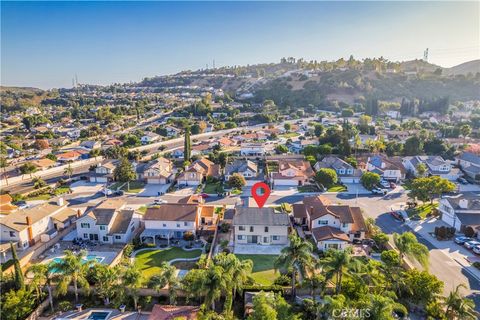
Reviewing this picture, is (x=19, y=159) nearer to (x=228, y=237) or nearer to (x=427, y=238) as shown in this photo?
(x=228, y=237)

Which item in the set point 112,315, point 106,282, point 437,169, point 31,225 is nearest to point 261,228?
point 106,282

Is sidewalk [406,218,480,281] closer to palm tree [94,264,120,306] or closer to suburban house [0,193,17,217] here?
palm tree [94,264,120,306]

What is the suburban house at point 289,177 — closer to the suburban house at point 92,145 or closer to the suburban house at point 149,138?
the suburban house at point 149,138

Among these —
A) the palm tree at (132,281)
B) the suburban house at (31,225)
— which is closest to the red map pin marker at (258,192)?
the palm tree at (132,281)

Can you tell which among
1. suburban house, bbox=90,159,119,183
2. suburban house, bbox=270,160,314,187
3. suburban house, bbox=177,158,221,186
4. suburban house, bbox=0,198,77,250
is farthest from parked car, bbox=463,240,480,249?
suburban house, bbox=90,159,119,183

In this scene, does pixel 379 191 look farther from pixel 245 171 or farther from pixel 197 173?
pixel 197 173

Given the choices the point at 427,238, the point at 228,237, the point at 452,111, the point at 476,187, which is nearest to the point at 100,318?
the point at 228,237
